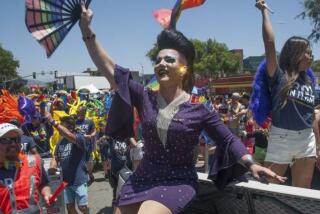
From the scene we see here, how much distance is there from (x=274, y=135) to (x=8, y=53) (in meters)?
80.0

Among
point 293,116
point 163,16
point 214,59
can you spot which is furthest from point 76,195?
point 214,59

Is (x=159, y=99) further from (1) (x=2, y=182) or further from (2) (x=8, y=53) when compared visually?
(2) (x=8, y=53)

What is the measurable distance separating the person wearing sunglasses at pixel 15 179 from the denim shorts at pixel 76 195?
1738 millimetres

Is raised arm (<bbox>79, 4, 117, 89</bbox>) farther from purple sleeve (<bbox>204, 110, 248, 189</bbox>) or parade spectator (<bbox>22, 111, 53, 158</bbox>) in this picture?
parade spectator (<bbox>22, 111, 53, 158</bbox>)

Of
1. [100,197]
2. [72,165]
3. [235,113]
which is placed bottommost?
[100,197]

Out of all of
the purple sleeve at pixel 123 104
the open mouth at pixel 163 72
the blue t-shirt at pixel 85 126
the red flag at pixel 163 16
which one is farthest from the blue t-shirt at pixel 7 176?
the blue t-shirt at pixel 85 126

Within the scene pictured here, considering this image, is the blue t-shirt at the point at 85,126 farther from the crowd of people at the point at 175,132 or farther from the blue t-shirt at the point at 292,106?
the blue t-shirt at the point at 292,106

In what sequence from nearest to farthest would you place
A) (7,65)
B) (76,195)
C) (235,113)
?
(76,195)
(235,113)
(7,65)

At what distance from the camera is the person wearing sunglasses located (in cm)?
297

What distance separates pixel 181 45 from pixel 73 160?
2896mm

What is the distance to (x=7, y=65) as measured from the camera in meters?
74.0

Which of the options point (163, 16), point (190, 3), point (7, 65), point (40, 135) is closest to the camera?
point (190, 3)

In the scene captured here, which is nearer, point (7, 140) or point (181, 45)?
point (181, 45)

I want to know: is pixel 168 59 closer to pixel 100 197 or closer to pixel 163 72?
Answer: pixel 163 72
